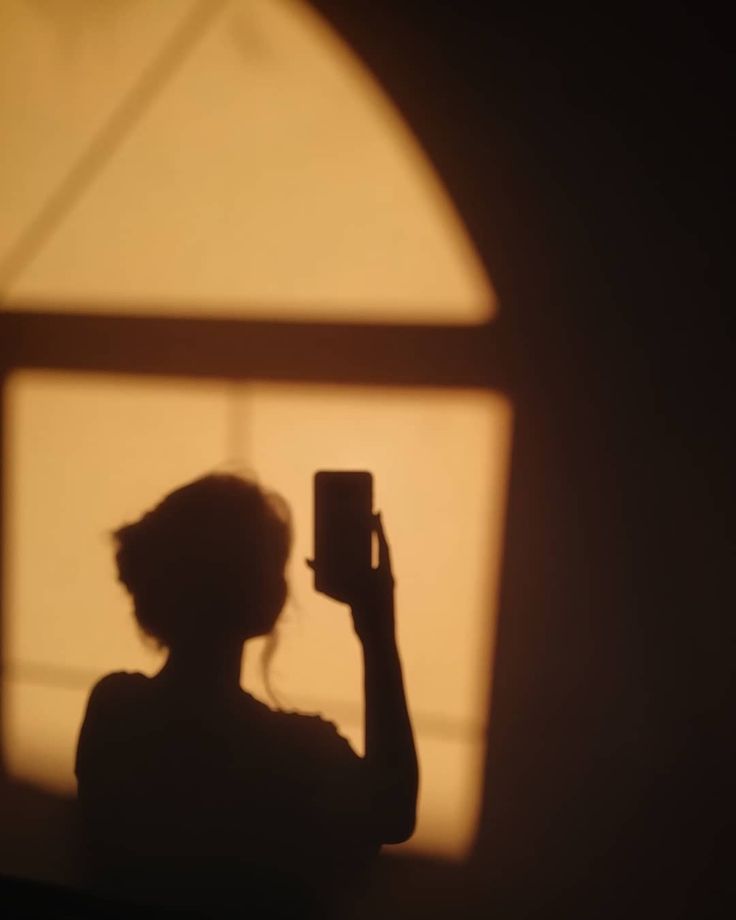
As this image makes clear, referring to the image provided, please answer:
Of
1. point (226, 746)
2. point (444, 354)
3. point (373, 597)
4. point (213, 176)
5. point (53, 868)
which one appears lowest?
point (53, 868)

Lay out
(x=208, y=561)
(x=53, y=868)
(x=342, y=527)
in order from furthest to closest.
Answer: (x=53, y=868)
(x=208, y=561)
(x=342, y=527)

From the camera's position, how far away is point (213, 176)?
33.6 inches

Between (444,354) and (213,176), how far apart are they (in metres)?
0.40

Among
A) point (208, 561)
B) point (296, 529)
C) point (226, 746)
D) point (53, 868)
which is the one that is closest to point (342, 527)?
point (296, 529)

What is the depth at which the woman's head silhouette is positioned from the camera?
87 cm

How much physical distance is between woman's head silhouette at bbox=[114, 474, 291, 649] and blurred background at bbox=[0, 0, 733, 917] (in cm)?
3

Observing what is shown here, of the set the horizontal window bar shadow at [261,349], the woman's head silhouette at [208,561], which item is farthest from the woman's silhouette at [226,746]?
the horizontal window bar shadow at [261,349]

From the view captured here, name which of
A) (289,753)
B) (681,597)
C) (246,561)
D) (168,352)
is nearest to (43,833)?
(289,753)

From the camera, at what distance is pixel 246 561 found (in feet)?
2.89

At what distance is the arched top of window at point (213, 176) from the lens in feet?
2.63

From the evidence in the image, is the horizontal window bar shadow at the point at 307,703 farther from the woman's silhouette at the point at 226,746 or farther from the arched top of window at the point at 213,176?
the arched top of window at the point at 213,176

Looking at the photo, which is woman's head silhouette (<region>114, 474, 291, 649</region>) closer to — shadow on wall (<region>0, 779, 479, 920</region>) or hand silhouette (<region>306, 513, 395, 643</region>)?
hand silhouette (<region>306, 513, 395, 643</region>)

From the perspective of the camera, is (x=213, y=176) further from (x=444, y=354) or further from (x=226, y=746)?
(x=226, y=746)

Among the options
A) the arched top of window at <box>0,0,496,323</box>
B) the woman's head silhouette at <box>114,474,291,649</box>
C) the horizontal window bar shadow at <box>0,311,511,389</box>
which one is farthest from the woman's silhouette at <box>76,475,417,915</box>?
the arched top of window at <box>0,0,496,323</box>
